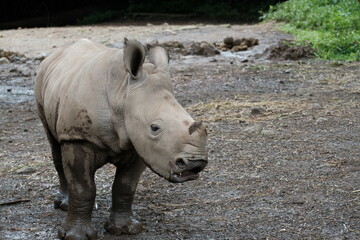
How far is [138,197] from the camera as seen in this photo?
17.0 feet

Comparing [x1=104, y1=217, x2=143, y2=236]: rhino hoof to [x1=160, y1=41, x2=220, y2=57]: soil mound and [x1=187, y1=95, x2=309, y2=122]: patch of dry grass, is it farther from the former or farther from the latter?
[x1=160, y1=41, x2=220, y2=57]: soil mound

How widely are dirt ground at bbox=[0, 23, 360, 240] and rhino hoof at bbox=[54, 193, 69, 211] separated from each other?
0.05m

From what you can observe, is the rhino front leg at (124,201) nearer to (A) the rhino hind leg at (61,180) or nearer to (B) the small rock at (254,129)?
(A) the rhino hind leg at (61,180)

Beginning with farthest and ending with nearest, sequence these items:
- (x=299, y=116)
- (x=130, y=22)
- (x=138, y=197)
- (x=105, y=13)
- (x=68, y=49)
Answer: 1. (x=105, y=13)
2. (x=130, y=22)
3. (x=299, y=116)
4. (x=138, y=197)
5. (x=68, y=49)

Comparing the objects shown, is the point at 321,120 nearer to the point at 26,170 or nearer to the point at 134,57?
the point at 26,170

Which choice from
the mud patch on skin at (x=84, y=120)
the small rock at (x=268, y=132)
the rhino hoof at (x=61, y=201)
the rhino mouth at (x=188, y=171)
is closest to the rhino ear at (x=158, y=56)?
the mud patch on skin at (x=84, y=120)

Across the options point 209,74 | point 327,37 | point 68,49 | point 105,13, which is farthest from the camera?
point 105,13

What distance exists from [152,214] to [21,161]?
182 centimetres

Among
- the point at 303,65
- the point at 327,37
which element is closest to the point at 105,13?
the point at 327,37

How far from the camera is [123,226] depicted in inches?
173

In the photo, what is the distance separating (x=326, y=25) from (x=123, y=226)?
34.2 ft

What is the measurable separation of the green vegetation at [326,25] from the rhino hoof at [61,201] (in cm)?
742

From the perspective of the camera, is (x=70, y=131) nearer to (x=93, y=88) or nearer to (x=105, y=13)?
(x=93, y=88)

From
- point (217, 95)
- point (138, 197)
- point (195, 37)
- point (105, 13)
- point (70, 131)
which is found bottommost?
point (105, 13)
